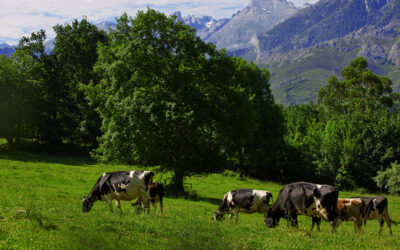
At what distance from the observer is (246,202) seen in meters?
17.3

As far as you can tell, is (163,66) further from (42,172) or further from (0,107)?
(0,107)

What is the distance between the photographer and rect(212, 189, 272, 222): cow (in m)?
17.3

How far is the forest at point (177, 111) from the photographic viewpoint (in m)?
25.7

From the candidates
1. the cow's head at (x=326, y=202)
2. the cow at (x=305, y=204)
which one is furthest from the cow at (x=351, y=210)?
the cow's head at (x=326, y=202)

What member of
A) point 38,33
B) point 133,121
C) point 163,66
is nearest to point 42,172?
point 133,121

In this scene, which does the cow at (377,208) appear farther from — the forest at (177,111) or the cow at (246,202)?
the forest at (177,111)

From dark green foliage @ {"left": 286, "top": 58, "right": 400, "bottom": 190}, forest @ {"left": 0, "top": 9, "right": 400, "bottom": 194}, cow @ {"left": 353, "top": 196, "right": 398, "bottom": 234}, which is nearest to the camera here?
cow @ {"left": 353, "top": 196, "right": 398, "bottom": 234}

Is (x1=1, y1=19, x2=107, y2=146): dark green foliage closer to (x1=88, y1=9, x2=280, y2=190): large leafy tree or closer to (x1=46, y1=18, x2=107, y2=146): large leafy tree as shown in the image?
(x1=46, y1=18, x2=107, y2=146): large leafy tree

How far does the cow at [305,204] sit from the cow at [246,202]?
2.92 feet

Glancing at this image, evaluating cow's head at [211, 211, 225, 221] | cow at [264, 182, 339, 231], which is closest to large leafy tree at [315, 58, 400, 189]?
cow at [264, 182, 339, 231]

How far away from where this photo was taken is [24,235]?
9.57 meters

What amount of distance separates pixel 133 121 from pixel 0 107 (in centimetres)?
3113

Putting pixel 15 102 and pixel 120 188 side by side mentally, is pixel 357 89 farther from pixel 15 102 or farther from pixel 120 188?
pixel 120 188

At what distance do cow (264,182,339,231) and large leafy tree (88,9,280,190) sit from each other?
31.7 feet
